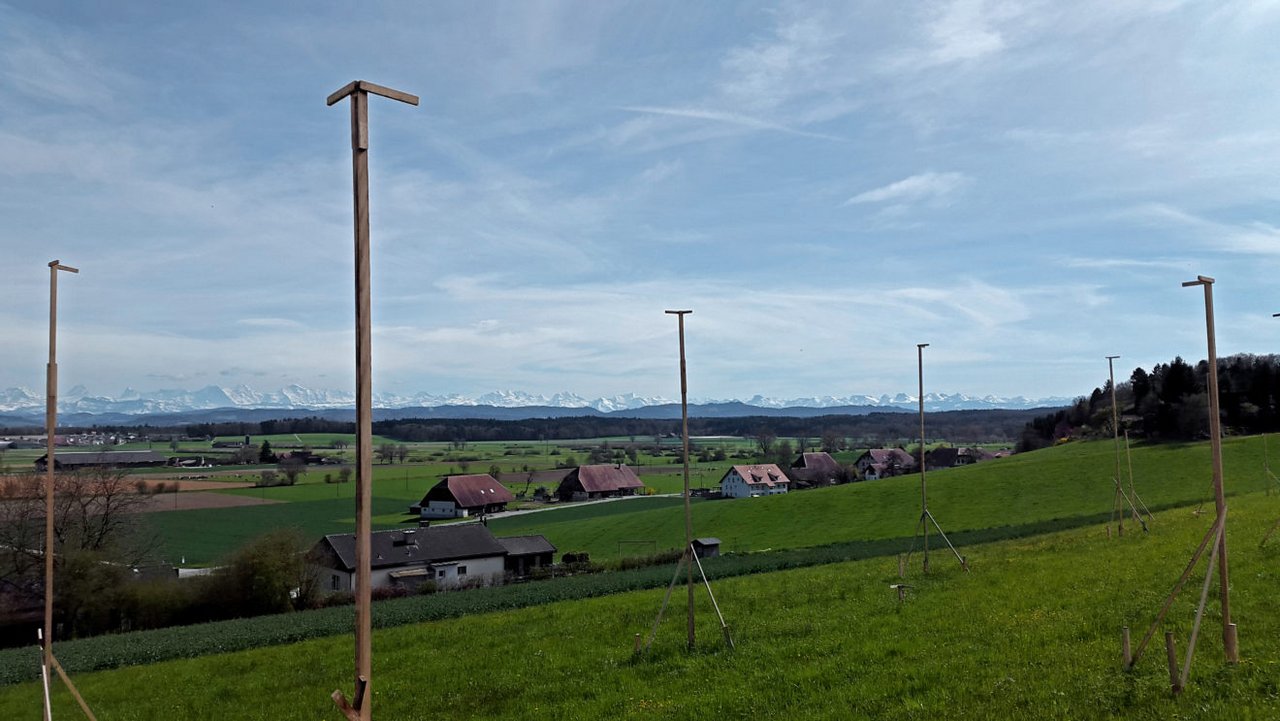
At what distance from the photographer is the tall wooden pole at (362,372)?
6.11 meters

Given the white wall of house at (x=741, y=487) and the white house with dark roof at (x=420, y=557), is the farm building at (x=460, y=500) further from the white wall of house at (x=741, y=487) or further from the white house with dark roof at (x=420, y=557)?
the white house with dark roof at (x=420, y=557)

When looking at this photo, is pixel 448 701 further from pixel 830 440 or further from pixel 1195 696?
pixel 830 440

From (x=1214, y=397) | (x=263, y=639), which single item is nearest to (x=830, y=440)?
(x=263, y=639)

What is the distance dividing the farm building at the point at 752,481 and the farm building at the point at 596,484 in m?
13.5

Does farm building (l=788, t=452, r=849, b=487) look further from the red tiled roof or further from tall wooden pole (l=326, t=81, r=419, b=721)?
tall wooden pole (l=326, t=81, r=419, b=721)

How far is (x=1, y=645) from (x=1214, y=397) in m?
49.2

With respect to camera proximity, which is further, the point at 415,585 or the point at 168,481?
the point at 168,481

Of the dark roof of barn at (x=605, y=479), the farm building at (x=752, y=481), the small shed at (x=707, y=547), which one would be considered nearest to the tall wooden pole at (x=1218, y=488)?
the small shed at (x=707, y=547)

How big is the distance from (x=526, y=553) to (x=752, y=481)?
60.7 meters

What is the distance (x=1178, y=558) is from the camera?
813 inches

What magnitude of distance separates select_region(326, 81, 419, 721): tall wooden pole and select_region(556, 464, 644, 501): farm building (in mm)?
108385

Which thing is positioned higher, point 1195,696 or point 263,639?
point 1195,696

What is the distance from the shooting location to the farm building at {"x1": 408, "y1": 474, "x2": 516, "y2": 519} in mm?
94812

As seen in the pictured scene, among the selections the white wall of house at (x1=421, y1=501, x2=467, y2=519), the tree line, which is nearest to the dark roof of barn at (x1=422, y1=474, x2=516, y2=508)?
the white wall of house at (x1=421, y1=501, x2=467, y2=519)
